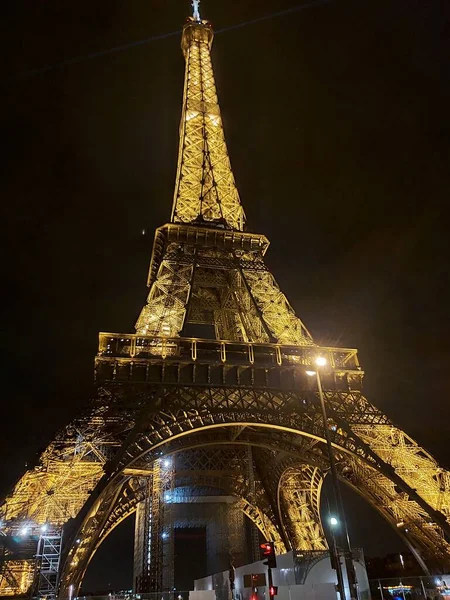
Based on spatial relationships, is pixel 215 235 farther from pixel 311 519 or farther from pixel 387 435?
pixel 311 519

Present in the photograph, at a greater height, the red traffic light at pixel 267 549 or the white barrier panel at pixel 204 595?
the red traffic light at pixel 267 549

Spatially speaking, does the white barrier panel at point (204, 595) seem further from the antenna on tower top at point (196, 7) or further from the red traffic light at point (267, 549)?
the antenna on tower top at point (196, 7)

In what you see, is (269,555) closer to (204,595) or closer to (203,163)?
(204,595)

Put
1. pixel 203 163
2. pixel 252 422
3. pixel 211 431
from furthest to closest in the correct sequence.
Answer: pixel 203 163 → pixel 211 431 → pixel 252 422

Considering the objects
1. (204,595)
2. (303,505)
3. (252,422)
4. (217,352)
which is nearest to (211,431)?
(217,352)

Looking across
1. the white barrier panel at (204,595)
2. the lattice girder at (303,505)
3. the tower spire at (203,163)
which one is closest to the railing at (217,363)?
the lattice girder at (303,505)

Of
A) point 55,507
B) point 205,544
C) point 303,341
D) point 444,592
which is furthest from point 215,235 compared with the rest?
point 205,544
